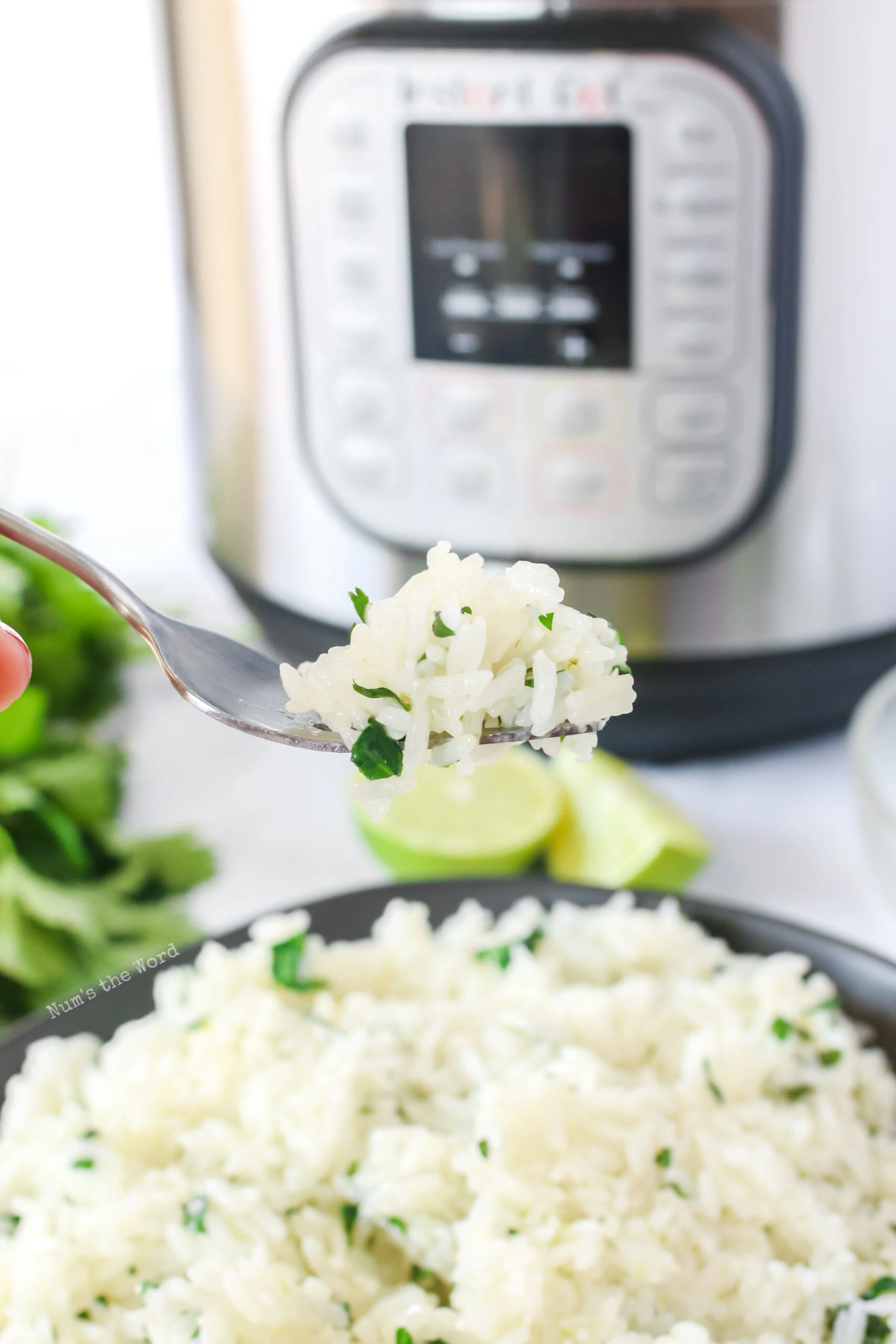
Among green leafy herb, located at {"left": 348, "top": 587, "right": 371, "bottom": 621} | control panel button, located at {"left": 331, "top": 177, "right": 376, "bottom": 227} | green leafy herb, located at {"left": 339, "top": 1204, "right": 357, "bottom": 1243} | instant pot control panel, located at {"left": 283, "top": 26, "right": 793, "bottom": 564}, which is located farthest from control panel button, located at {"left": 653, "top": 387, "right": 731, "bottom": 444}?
green leafy herb, located at {"left": 339, "top": 1204, "right": 357, "bottom": 1243}

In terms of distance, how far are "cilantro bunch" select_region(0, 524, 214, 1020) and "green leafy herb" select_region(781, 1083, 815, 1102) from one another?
39cm

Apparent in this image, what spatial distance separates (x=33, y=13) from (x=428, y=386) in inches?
36.5

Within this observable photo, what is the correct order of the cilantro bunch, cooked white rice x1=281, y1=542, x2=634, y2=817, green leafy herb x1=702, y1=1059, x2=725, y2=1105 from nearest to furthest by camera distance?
cooked white rice x1=281, y1=542, x2=634, y2=817 → green leafy herb x1=702, y1=1059, x2=725, y2=1105 → the cilantro bunch

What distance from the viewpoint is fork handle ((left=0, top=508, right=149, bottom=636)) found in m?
0.56

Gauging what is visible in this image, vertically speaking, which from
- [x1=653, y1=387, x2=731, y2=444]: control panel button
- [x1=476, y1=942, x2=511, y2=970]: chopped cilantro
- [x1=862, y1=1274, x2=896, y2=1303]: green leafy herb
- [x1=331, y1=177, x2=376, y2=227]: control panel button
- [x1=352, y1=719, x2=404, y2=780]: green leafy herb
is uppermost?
[x1=331, y1=177, x2=376, y2=227]: control panel button

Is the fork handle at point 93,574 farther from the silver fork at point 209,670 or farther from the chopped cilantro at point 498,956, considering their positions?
the chopped cilantro at point 498,956

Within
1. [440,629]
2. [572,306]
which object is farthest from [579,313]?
[440,629]

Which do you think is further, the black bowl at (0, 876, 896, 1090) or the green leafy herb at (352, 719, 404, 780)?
the black bowl at (0, 876, 896, 1090)

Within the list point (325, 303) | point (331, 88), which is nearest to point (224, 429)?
point (325, 303)

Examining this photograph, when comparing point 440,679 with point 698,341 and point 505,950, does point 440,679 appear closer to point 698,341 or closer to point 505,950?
point 505,950

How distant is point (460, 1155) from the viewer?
629 mm

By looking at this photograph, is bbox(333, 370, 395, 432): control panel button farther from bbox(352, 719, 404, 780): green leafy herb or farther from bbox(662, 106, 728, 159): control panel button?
bbox(352, 719, 404, 780): green leafy herb

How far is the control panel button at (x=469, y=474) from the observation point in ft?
3.28

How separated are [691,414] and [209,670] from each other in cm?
48
